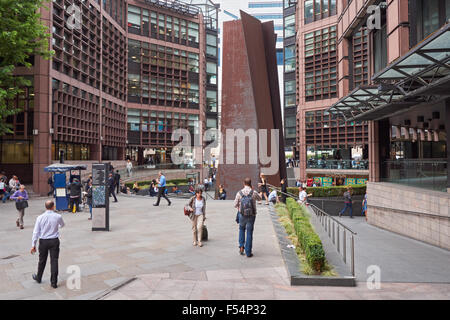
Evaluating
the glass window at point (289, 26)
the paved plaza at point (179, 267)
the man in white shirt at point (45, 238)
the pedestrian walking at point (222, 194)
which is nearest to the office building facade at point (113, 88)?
the pedestrian walking at point (222, 194)

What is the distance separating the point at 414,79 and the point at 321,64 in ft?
109

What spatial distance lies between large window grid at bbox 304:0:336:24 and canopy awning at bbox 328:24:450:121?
89.6 ft

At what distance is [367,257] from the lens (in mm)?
9109

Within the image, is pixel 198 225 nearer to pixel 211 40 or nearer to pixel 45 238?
pixel 45 238

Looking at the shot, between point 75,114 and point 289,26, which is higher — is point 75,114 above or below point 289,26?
below

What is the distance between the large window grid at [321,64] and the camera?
42.1m

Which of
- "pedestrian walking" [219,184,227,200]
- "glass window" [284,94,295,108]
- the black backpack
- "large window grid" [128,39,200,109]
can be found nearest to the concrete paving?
the black backpack

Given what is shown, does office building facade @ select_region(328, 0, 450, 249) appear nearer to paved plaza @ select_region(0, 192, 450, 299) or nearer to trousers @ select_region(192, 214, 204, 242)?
→ paved plaza @ select_region(0, 192, 450, 299)

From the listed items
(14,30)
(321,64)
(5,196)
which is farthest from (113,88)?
(321,64)

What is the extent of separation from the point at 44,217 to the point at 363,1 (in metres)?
21.1

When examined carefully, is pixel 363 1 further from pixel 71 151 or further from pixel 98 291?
pixel 71 151

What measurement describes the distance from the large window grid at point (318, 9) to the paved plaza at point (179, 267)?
37.9 meters

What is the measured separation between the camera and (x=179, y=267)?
7.15 metres
